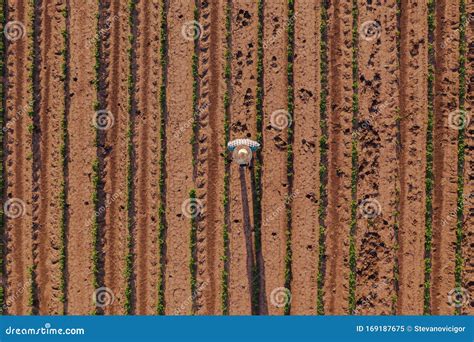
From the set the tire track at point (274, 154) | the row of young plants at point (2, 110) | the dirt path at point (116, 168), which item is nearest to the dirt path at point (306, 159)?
the tire track at point (274, 154)

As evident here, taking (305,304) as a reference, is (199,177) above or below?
above

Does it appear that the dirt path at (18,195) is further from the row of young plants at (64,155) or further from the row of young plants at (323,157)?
the row of young plants at (323,157)

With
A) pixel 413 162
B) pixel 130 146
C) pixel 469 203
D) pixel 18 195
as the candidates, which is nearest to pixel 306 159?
pixel 413 162

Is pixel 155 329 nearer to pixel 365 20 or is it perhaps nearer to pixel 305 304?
pixel 305 304

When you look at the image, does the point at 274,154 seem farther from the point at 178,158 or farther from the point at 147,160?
the point at 147,160

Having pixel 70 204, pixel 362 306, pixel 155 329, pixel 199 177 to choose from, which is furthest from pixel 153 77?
pixel 362 306

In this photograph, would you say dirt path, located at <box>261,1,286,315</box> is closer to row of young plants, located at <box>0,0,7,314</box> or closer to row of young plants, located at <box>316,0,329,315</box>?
row of young plants, located at <box>316,0,329,315</box>
